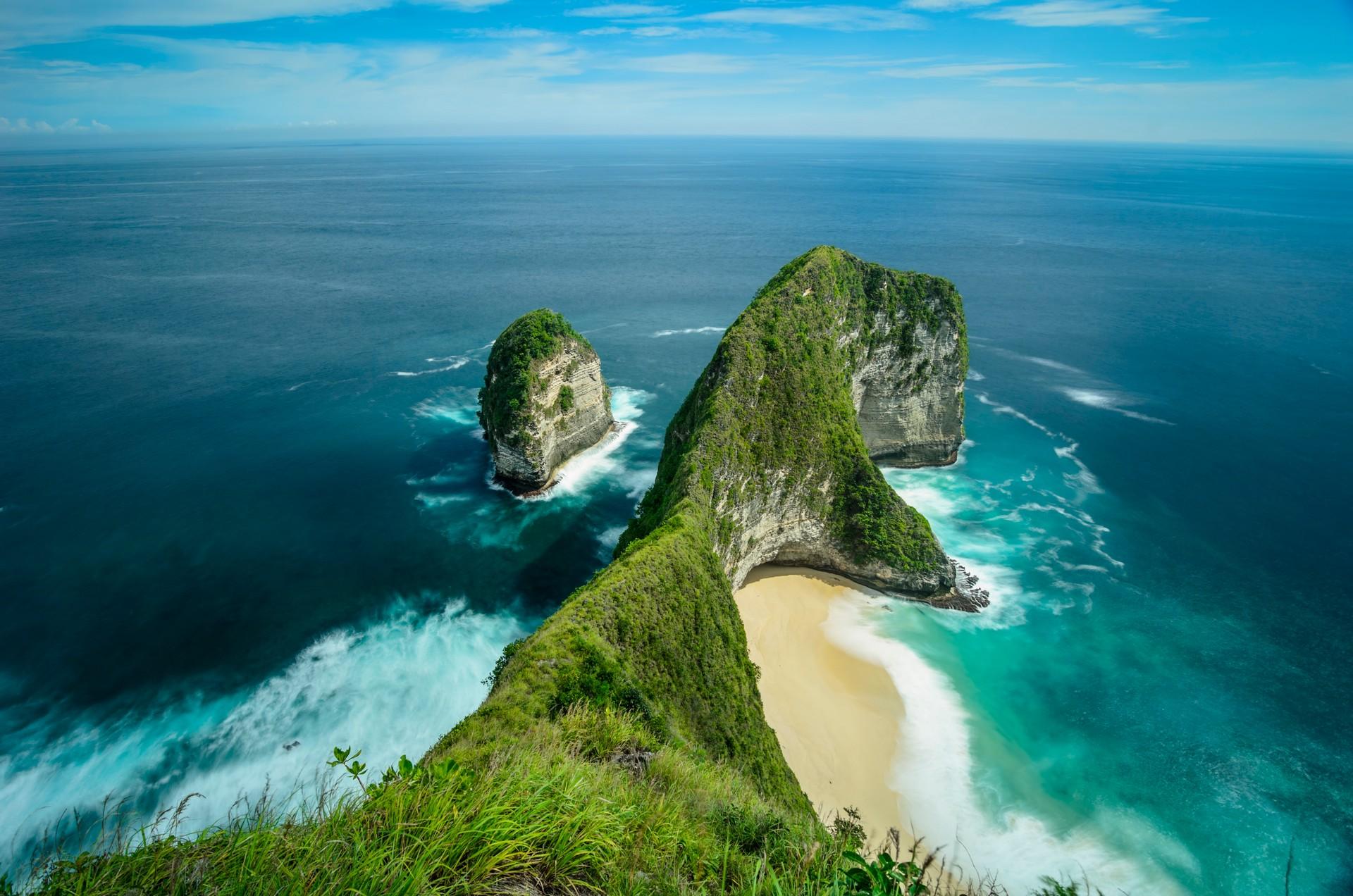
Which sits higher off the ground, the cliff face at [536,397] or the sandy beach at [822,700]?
the cliff face at [536,397]

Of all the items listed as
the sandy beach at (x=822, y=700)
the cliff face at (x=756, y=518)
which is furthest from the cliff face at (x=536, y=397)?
the sandy beach at (x=822, y=700)

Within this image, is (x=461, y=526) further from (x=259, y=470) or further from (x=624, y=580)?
(x=624, y=580)

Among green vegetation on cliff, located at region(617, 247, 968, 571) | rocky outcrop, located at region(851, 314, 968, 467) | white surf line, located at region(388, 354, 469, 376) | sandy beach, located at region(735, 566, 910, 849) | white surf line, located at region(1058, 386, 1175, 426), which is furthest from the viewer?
white surf line, located at region(388, 354, 469, 376)

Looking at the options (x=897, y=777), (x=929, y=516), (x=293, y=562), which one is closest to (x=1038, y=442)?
(x=929, y=516)

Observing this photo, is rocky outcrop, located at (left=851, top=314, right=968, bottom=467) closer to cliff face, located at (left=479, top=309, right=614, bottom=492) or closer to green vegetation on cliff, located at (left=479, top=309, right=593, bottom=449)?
cliff face, located at (left=479, top=309, right=614, bottom=492)

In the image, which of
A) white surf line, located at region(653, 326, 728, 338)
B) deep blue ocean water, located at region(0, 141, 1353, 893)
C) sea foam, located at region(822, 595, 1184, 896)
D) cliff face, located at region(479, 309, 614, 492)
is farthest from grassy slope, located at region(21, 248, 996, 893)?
white surf line, located at region(653, 326, 728, 338)

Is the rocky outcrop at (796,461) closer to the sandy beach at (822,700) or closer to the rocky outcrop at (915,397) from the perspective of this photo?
the sandy beach at (822,700)

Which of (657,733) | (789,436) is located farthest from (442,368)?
(657,733)
